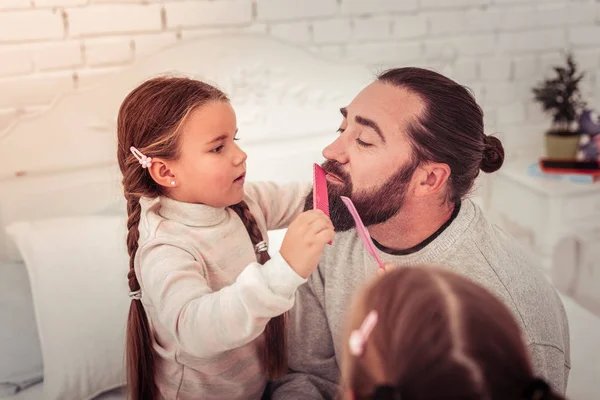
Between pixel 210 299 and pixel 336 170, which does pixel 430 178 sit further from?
pixel 210 299

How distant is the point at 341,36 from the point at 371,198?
624 millimetres

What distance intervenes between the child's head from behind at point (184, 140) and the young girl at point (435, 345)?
1.03ft

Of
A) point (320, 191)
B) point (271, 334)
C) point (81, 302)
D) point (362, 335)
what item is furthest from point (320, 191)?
point (81, 302)

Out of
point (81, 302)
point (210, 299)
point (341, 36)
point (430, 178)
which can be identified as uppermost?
point (341, 36)

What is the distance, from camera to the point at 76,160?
1.15 m

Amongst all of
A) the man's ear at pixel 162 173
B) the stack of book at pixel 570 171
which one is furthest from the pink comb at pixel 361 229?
the stack of book at pixel 570 171

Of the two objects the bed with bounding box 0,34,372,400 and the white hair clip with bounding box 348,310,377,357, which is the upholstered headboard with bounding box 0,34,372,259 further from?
the white hair clip with bounding box 348,310,377,357

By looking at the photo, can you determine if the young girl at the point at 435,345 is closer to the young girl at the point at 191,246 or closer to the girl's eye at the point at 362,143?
the young girl at the point at 191,246

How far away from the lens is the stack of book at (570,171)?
1.50 meters

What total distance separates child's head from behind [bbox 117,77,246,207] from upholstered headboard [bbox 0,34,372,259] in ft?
0.87

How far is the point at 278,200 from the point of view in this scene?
0.95 meters

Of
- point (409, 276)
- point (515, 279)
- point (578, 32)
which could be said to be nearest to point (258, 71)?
point (515, 279)

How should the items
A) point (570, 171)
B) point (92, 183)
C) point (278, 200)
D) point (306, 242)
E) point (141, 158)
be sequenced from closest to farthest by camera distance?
point (306, 242)
point (141, 158)
point (278, 200)
point (92, 183)
point (570, 171)

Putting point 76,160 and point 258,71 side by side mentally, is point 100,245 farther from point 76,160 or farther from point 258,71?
point 258,71
